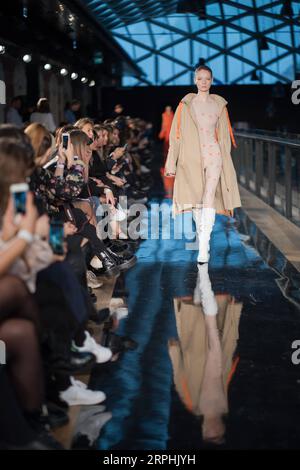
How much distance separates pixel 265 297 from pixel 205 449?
320 centimetres

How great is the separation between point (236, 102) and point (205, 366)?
40148 mm

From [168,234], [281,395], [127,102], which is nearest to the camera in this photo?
[281,395]

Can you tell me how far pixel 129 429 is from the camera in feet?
13.0

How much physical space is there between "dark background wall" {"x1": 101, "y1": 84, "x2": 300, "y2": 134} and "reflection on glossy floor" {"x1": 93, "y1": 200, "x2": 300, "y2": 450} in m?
36.6

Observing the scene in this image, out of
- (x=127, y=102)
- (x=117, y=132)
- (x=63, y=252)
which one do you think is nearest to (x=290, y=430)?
(x=63, y=252)

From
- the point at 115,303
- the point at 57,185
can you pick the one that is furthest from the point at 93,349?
the point at 115,303

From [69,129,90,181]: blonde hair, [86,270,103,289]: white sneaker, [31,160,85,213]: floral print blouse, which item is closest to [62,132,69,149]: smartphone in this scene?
[69,129,90,181]: blonde hair

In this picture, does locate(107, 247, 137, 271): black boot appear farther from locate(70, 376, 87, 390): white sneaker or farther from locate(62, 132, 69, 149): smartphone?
locate(70, 376, 87, 390): white sneaker

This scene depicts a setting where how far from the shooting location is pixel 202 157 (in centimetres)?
827

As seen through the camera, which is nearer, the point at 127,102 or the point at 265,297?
the point at 265,297

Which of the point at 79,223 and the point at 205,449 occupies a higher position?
the point at 79,223

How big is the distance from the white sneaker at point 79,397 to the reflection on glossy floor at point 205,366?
0.08 metres
